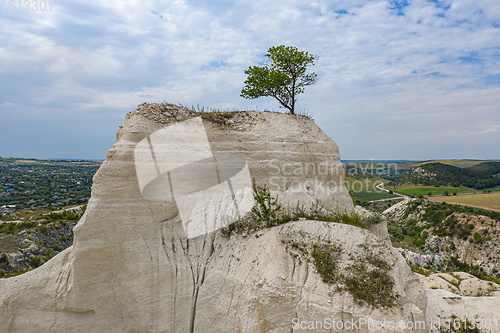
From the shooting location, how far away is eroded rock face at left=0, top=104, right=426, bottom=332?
22.8 feet

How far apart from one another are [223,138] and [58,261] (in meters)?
7.07

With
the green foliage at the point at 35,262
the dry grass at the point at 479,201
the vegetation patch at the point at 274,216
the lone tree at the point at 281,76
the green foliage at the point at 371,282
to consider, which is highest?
the lone tree at the point at 281,76

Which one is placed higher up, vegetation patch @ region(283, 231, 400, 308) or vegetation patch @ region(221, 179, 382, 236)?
vegetation patch @ region(221, 179, 382, 236)

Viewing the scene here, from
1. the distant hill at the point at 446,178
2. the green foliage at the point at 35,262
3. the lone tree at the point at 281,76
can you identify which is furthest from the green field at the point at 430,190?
the green foliage at the point at 35,262

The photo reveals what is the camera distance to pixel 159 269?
8016 mm

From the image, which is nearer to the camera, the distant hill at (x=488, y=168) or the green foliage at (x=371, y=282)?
the green foliage at (x=371, y=282)

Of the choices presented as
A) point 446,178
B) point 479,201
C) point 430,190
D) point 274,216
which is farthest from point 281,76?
point 446,178

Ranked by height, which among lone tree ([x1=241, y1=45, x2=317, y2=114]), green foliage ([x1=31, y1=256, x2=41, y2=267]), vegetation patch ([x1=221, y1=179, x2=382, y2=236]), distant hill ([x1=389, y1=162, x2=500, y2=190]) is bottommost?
green foliage ([x1=31, y1=256, x2=41, y2=267])

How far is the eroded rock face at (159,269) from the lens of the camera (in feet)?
22.8

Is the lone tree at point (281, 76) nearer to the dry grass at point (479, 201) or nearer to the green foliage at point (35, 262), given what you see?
the green foliage at point (35, 262)

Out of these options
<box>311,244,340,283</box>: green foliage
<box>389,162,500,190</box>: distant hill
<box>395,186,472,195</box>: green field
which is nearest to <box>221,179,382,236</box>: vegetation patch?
<box>311,244,340,283</box>: green foliage

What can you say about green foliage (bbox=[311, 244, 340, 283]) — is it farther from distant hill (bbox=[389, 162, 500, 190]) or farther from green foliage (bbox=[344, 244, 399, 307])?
distant hill (bbox=[389, 162, 500, 190])

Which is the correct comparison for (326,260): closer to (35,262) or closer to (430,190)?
(35,262)

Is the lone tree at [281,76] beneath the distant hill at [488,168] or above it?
above
